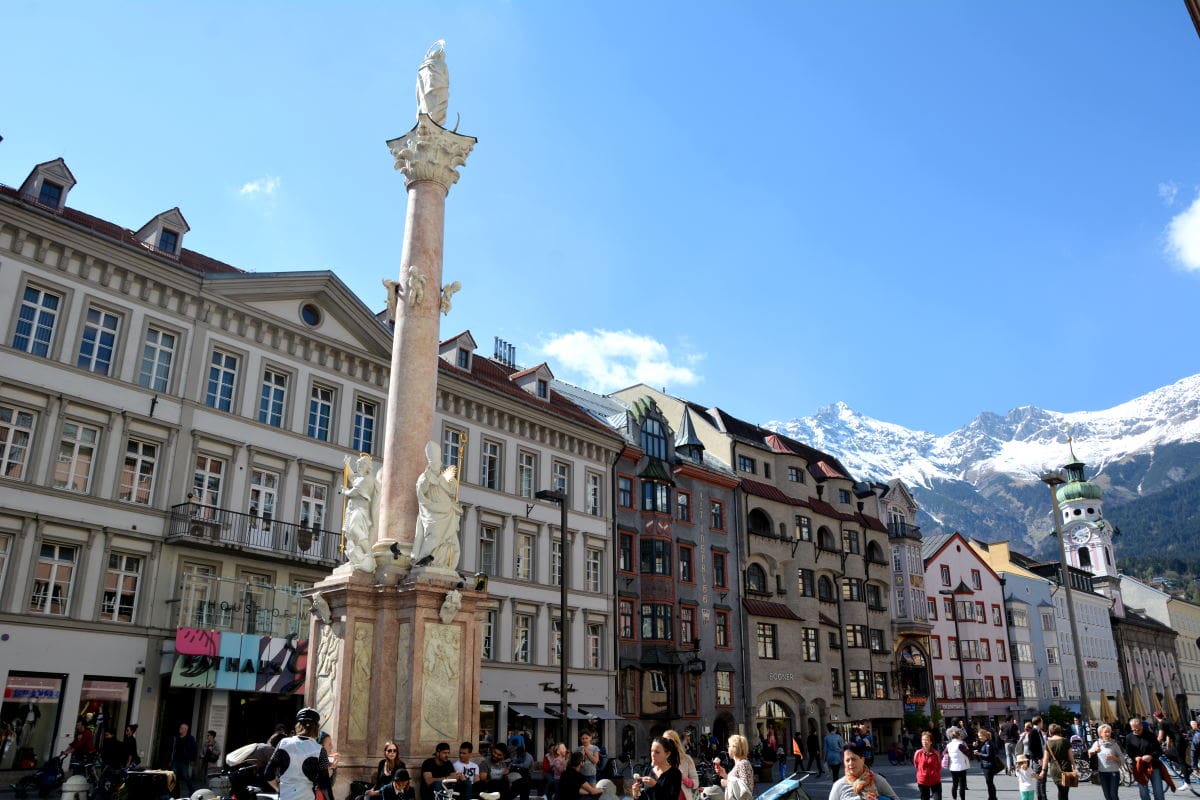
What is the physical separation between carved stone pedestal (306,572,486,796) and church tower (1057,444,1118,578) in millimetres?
103203

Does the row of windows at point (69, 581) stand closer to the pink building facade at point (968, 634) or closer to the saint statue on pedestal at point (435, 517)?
the saint statue on pedestal at point (435, 517)

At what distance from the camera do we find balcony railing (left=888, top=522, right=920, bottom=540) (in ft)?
216

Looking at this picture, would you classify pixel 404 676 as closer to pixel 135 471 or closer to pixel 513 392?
pixel 135 471

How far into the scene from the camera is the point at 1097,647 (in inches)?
3479

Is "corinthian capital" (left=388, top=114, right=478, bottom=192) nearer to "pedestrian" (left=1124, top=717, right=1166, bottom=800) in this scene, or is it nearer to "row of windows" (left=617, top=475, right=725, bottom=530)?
"pedestrian" (left=1124, top=717, right=1166, bottom=800)

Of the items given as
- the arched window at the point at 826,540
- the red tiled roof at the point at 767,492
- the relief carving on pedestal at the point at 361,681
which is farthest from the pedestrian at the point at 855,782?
the arched window at the point at 826,540

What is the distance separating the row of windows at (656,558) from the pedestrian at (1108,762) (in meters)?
28.1

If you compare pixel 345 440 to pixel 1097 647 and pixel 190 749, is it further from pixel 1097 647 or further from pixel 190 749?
pixel 1097 647

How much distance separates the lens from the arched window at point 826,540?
5678cm

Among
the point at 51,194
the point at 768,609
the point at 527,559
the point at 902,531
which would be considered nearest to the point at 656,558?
Result: the point at 527,559

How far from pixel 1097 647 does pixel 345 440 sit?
78093 mm

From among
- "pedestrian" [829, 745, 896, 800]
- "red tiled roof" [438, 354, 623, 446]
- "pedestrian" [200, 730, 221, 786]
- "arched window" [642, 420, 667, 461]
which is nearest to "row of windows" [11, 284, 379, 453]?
"red tiled roof" [438, 354, 623, 446]

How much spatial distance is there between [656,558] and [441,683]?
99.7 feet

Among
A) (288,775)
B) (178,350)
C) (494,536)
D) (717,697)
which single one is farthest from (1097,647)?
(288,775)
